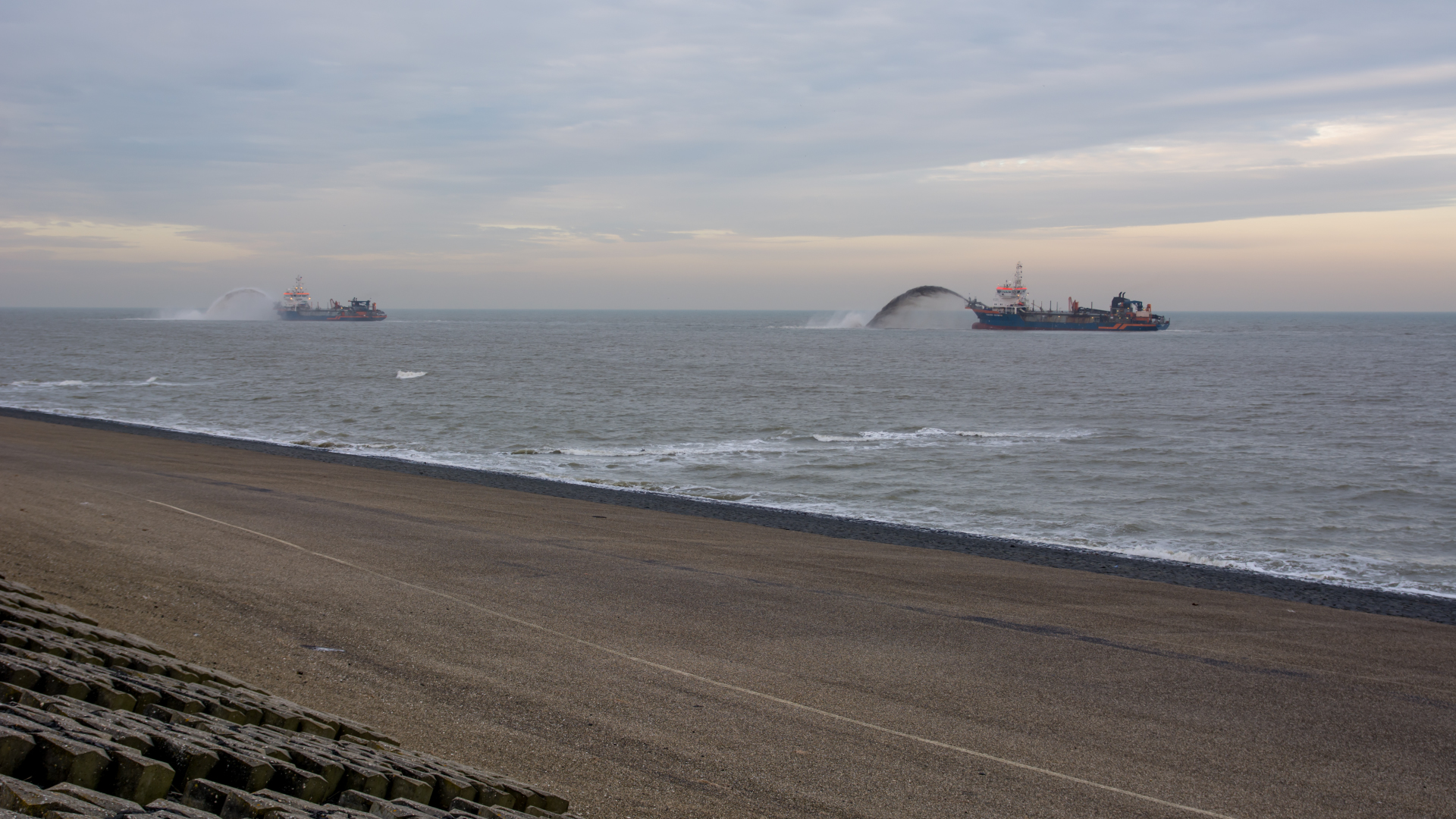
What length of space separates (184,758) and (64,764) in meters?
0.56

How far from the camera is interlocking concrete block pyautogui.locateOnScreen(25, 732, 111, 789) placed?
3812 millimetres

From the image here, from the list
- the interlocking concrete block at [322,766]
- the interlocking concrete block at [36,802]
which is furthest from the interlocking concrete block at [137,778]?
the interlocking concrete block at [322,766]

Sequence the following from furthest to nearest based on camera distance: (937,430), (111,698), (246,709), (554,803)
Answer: (937,430) < (246,709) < (554,803) < (111,698)

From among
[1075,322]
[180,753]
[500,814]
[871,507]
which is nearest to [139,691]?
[180,753]

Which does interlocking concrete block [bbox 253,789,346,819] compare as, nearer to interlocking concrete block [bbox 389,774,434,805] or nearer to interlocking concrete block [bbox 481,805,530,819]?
interlocking concrete block [bbox 389,774,434,805]

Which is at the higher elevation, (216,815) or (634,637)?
(216,815)

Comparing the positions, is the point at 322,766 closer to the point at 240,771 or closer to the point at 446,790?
the point at 240,771

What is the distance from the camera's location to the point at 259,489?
2003cm

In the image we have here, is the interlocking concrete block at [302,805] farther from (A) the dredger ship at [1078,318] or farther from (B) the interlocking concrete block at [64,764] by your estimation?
(A) the dredger ship at [1078,318]

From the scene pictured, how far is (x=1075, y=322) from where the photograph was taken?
16512 centimetres

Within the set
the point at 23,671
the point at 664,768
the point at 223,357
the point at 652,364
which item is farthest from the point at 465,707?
the point at 223,357

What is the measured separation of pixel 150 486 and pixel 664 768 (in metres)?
16.8

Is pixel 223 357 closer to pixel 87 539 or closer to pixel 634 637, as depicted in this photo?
pixel 87 539

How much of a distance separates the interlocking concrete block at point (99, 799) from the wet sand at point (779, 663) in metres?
3.29
